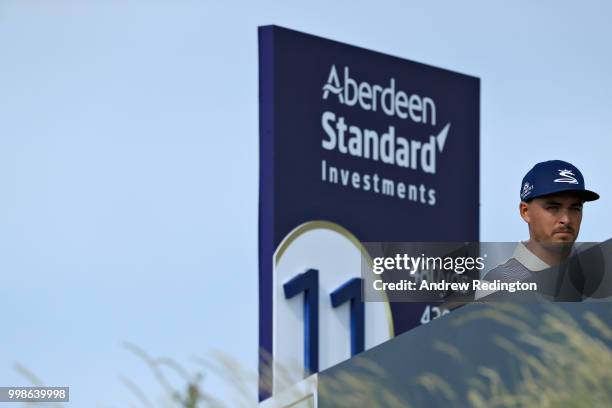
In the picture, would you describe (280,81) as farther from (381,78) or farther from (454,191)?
(454,191)

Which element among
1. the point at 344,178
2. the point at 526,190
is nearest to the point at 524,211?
the point at 526,190

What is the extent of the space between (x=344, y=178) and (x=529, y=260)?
22.0ft

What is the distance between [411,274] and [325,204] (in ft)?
3.06

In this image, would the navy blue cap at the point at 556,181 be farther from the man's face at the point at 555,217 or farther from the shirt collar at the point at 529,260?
the shirt collar at the point at 529,260

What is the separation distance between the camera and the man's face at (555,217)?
22.7 ft

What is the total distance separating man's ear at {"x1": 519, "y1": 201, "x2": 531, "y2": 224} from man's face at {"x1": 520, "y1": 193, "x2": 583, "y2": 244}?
3 cm

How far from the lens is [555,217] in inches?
275

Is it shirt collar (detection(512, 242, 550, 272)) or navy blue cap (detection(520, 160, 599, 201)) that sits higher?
navy blue cap (detection(520, 160, 599, 201))

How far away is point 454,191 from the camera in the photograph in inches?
591

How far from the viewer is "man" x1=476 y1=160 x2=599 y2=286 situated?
6773 mm

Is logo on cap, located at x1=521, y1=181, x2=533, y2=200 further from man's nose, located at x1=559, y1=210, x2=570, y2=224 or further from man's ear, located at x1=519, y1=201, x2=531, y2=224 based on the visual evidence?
man's nose, located at x1=559, y1=210, x2=570, y2=224

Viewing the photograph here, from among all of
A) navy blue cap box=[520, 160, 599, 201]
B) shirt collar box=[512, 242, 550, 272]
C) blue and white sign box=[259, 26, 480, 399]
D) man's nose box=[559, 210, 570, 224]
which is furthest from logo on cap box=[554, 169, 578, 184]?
blue and white sign box=[259, 26, 480, 399]

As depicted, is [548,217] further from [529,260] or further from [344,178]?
[344,178]

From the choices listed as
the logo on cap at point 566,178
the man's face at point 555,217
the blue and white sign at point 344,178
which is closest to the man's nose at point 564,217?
the man's face at point 555,217
